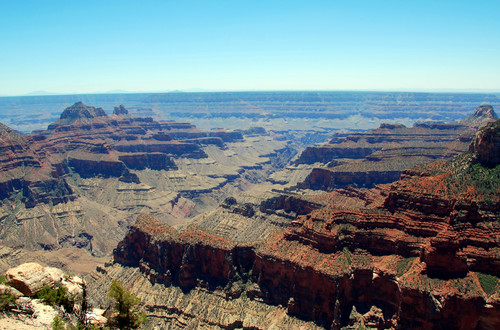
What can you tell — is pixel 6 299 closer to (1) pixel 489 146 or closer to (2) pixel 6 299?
(2) pixel 6 299

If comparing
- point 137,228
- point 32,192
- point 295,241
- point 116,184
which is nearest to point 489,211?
point 295,241

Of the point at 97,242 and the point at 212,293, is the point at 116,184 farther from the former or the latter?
the point at 212,293

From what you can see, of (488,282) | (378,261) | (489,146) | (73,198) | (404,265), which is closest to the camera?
(488,282)

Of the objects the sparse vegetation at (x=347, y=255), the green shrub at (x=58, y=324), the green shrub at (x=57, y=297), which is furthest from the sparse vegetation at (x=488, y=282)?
the green shrub at (x=58, y=324)

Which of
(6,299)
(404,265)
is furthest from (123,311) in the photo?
(404,265)

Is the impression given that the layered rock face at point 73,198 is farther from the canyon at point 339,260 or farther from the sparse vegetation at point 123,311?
the sparse vegetation at point 123,311
